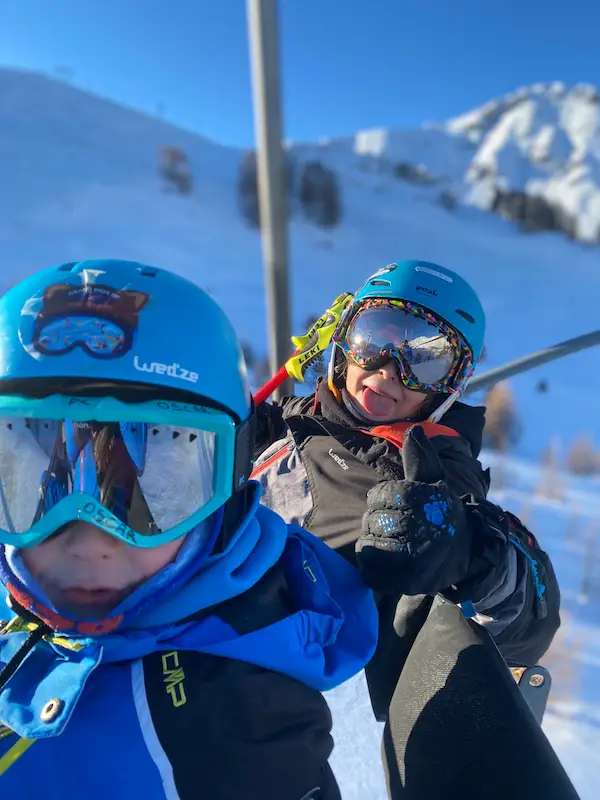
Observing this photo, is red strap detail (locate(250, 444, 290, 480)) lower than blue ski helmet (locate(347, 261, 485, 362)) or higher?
lower

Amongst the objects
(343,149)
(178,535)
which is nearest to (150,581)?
(178,535)

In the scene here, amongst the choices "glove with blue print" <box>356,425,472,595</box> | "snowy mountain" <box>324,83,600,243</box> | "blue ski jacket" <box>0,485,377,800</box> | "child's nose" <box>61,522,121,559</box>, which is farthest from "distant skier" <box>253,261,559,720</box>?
"snowy mountain" <box>324,83,600,243</box>

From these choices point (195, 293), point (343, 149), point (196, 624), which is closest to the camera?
point (196, 624)

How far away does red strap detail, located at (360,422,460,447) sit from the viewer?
1.60 meters

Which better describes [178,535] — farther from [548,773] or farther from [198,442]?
[548,773]

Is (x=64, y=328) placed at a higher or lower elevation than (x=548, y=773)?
higher

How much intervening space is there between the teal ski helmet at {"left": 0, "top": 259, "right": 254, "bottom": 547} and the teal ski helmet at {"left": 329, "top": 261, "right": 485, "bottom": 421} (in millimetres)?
1057

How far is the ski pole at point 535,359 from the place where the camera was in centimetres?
215

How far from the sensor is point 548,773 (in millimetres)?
Answer: 911

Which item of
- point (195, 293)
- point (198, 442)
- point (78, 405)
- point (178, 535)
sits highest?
point (195, 293)

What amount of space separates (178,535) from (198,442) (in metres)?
0.15

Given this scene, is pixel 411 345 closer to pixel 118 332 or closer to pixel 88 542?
pixel 118 332

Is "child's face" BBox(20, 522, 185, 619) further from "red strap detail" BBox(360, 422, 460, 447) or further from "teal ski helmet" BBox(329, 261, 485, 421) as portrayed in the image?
"teal ski helmet" BBox(329, 261, 485, 421)

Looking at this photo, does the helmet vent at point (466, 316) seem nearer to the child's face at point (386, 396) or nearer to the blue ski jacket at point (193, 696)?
the child's face at point (386, 396)
